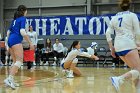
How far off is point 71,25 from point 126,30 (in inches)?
528

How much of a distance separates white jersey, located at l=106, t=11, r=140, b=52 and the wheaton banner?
12355mm

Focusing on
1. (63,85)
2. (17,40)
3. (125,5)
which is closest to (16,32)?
(17,40)

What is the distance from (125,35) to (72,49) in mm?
4927

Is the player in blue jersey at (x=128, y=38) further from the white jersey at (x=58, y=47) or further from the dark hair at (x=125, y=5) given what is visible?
the white jersey at (x=58, y=47)

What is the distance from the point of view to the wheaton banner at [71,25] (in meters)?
17.4

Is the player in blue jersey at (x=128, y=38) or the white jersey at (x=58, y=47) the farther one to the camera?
the white jersey at (x=58, y=47)

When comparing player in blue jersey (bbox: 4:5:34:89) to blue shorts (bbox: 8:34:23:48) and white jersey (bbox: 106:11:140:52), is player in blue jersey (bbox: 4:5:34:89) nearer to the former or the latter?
blue shorts (bbox: 8:34:23:48)

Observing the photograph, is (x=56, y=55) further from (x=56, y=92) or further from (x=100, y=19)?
(x=56, y=92)

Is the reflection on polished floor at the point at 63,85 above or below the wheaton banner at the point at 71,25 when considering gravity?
below

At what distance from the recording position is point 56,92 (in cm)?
583

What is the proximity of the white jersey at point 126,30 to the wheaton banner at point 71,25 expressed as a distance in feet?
40.5

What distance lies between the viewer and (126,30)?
4.71m


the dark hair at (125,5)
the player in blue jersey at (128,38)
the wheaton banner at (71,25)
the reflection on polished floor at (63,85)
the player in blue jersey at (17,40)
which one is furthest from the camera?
the wheaton banner at (71,25)

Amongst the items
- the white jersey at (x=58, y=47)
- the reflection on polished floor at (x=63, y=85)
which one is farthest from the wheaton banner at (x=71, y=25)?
the reflection on polished floor at (x=63, y=85)
